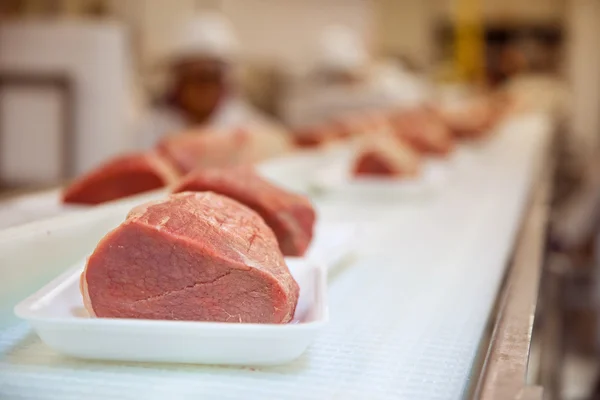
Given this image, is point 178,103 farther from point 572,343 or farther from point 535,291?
point 535,291

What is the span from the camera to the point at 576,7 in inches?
416

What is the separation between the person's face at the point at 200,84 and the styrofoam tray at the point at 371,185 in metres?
2.49

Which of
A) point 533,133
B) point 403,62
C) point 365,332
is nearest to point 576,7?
point 403,62

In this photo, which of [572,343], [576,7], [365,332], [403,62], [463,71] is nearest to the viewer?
[365,332]

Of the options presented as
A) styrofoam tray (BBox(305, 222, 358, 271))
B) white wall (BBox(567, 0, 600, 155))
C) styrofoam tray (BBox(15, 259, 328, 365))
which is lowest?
white wall (BBox(567, 0, 600, 155))

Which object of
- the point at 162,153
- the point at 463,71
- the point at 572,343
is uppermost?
the point at 162,153

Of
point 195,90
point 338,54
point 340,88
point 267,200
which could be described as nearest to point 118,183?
point 267,200

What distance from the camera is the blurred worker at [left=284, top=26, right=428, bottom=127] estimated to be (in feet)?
16.6

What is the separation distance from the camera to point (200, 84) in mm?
4039

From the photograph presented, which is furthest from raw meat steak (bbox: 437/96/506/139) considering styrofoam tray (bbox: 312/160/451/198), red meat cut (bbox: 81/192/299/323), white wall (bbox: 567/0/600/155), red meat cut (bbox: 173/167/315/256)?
white wall (bbox: 567/0/600/155)

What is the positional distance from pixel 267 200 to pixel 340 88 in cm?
455

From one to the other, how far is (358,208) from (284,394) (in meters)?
0.93

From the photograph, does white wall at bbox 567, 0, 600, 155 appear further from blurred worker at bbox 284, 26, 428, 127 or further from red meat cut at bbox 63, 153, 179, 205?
red meat cut at bbox 63, 153, 179, 205

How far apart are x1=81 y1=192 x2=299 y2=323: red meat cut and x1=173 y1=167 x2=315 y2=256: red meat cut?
0.72 feet
